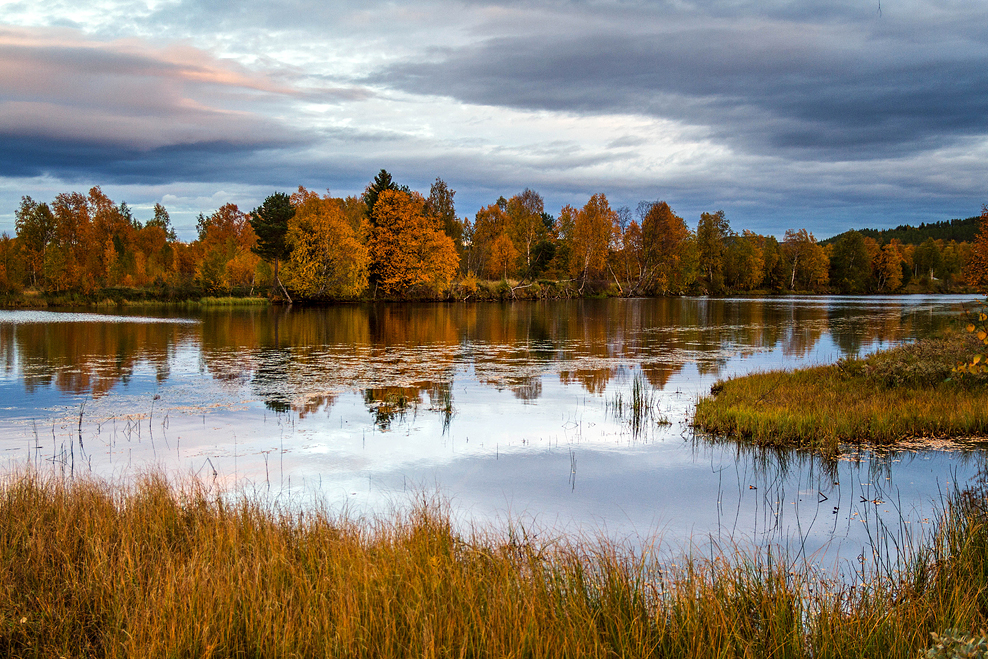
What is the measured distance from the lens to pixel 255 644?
13.1 feet

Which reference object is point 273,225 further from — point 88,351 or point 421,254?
point 88,351

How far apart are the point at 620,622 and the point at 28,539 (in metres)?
4.72

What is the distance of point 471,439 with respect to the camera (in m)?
11.6

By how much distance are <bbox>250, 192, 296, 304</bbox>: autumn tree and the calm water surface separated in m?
34.8

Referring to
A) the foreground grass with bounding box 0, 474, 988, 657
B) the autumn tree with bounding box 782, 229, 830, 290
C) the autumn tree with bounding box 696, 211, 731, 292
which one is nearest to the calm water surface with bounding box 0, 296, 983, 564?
the foreground grass with bounding box 0, 474, 988, 657

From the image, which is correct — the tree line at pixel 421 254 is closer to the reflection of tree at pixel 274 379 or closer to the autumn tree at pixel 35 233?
the autumn tree at pixel 35 233

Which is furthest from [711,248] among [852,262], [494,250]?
[494,250]

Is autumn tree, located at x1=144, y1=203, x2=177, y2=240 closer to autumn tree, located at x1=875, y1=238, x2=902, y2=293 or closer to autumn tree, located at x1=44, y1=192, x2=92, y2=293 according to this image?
autumn tree, located at x1=44, y1=192, x2=92, y2=293

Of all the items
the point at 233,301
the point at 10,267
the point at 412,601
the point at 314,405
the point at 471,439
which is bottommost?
the point at 471,439

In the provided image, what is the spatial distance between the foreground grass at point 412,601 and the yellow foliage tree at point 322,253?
57.5 m

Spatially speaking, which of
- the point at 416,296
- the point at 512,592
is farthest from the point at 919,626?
the point at 416,296

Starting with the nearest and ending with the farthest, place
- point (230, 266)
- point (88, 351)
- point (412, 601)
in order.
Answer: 1. point (412, 601)
2. point (88, 351)
3. point (230, 266)

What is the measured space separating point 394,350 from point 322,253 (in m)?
39.2

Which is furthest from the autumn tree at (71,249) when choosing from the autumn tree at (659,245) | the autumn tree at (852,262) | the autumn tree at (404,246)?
the autumn tree at (852,262)
